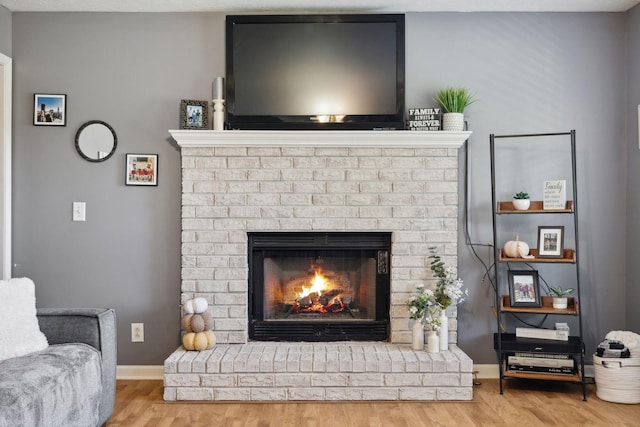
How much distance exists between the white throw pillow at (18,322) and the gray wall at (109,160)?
97 centimetres

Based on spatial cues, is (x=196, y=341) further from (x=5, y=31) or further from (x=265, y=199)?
(x=5, y=31)

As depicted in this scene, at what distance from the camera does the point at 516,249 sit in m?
3.50

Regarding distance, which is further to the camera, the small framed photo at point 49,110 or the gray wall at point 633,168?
the small framed photo at point 49,110

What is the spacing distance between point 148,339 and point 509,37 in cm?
302

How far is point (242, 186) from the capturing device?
3600 mm

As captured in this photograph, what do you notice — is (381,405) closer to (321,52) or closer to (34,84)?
(321,52)

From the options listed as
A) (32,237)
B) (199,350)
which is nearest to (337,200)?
(199,350)

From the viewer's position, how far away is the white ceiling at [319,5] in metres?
3.51

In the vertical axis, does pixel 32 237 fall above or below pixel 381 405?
above

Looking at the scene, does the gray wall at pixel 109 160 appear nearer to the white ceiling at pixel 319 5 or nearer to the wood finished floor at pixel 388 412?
the white ceiling at pixel 319 5

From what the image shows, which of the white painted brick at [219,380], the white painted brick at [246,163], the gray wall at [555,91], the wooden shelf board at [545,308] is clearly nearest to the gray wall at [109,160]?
the white painted brick at [246,163]

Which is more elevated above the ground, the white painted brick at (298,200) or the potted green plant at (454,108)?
the potted green plant at (454,108)

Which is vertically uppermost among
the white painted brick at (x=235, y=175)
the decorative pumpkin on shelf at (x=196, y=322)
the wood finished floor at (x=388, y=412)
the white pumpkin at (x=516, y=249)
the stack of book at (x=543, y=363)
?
the white painted brick at (x=235, y=175)

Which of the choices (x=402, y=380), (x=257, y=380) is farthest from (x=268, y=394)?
(x=402, y=380)
